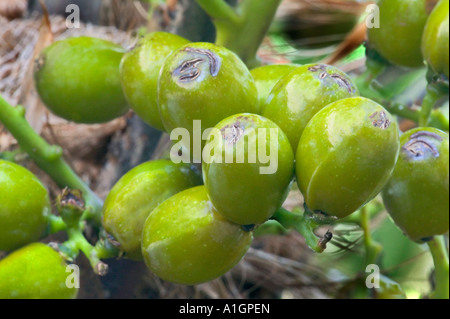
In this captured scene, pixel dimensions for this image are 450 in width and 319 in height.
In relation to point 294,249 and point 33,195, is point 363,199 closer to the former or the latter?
point 33,195

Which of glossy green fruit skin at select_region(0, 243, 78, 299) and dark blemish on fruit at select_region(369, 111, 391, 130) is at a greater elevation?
dark blemish on fruit at select_region(369, 111, 391, 130)

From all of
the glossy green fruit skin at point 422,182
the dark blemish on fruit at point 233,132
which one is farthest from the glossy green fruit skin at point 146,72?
the glossy green fruit skin at point 422,182

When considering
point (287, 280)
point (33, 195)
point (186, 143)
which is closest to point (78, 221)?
point (33, 195)

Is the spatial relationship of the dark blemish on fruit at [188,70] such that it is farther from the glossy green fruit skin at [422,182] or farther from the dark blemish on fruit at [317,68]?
the glossy green fruit skin at [422,182]

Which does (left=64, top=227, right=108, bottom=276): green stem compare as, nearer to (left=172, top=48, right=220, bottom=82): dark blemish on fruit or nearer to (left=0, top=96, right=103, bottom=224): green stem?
(left=0, top=96, right=103, bottom=224): green stem

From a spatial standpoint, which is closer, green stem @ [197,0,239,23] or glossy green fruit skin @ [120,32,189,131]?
glossy green fruit skin @ [120,32,189,131]

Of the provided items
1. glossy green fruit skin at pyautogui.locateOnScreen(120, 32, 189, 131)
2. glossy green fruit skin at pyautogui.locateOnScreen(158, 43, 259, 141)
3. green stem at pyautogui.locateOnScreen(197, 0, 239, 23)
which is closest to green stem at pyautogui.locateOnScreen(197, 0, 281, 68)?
green stem at pyautogui.locateOnScreen(197, 0, 239, 23)
